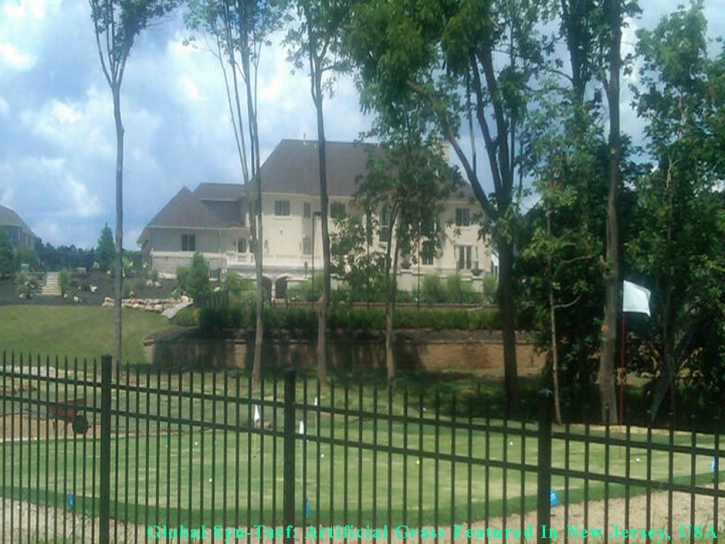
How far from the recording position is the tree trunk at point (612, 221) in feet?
78.3

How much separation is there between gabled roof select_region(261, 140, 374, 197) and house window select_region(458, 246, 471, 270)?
8.02m

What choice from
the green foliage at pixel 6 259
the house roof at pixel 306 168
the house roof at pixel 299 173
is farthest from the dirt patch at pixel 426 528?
the green foliage at pixel 6 259

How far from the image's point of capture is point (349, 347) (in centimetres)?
3772

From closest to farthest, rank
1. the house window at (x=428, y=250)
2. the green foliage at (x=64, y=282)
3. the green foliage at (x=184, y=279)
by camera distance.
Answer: the house window at (x=428, y=250) < the green foliage at (x=184, y=279) < the green foliage at (x=64, y=282)

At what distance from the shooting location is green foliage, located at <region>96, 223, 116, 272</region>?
80963 millimetres

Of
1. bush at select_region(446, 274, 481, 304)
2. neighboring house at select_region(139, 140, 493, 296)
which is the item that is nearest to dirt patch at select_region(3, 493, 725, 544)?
bush at select_region(446, 274, 481, 304)

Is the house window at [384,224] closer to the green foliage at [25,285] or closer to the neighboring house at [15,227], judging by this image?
the green foliage at [25,285]

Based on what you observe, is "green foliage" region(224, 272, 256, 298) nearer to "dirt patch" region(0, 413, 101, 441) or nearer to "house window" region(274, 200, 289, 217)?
"house window" region(274, 200, 289, 217)

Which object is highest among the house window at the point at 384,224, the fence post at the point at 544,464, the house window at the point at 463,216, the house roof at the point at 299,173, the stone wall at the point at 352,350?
the house roof at the point at 299,173

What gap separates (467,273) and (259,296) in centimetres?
2588

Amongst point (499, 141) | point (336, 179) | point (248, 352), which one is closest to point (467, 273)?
point (336, 179)

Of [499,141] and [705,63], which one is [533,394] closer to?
[499,141]

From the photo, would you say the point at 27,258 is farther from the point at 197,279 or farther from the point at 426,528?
the point at 426,528

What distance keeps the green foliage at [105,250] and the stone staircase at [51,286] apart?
41.6 ft
